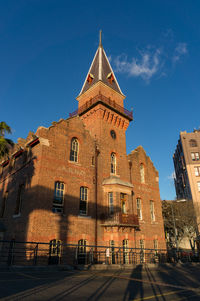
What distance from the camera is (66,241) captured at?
54.5 feet

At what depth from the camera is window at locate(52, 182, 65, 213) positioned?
673 inches

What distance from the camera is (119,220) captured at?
1933 centimetres

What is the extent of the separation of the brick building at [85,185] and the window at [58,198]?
8 cm

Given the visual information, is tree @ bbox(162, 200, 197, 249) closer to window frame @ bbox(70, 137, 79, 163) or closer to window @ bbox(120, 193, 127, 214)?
window @ bbox(120, 193, 127, 214)

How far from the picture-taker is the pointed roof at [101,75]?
28797mm

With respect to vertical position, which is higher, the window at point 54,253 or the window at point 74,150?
the window at point 74,150

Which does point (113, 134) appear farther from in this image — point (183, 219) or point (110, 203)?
point (183, 219)

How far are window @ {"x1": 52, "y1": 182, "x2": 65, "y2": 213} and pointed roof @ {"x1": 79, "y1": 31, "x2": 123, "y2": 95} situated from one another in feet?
52.5

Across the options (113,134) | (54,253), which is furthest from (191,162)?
(54,253)

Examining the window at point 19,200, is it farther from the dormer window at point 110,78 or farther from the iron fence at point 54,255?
the dormer window at point 110,78

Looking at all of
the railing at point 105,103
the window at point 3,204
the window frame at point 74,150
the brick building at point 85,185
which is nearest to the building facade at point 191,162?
the brick building at point 85,185

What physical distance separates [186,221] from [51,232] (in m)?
28.7

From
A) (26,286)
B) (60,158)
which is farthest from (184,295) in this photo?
(60,158)

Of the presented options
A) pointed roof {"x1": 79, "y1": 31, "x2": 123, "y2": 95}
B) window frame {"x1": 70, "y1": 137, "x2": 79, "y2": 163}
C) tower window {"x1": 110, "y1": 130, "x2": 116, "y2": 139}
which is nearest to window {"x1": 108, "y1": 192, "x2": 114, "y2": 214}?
window frame {"x1": 70, "y1": 137, "x2": 79, "y2": 163}
